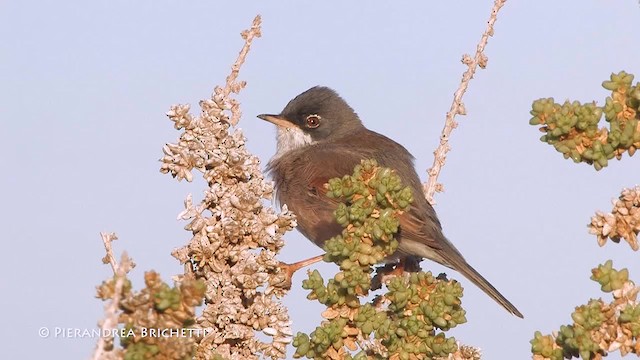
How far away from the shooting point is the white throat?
8.36 meters

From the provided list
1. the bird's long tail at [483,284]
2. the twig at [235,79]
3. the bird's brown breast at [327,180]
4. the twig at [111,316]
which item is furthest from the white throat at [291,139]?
the twig at [111,316]

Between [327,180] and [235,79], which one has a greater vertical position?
[327,180]

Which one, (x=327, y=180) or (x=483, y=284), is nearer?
(x=483, y=284)

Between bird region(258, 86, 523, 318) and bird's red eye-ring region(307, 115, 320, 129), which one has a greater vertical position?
bird's red eye-ring region(307, 115, 320, 129)

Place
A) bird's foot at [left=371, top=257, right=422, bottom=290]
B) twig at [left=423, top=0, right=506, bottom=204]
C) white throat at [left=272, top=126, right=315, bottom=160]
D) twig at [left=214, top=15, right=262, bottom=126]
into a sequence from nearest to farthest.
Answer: twig at [left=214, top=15, right=262, bottom=126], twig at [left=423, top=0, right=506, bottom=204], bird's foot at [left=371, top=257, right=422, bottom=290], white throat at [left=272, top=126, right=315, bottom=160]

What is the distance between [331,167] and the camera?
728 cm

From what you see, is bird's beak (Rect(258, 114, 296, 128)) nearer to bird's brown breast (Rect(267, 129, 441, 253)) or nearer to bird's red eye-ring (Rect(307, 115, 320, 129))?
bird's red eye-ring (Rect(307, 115, 320, 129))

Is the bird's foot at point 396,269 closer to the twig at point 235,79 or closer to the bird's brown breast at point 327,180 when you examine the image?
the bird's brown breast at point 327,180

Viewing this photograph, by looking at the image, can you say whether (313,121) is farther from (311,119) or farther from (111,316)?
(111,316)

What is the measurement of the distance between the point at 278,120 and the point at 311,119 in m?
0.28

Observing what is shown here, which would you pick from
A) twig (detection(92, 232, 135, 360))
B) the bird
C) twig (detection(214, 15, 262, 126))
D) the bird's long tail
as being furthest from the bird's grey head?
twig (detection(92, 232, 135, 360))

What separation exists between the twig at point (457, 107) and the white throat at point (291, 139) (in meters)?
3.49

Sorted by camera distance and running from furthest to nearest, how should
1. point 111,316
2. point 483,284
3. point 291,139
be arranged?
point 291,139 < point 483,284 < point 111,316

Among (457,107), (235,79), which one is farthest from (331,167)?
(235,79)
